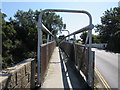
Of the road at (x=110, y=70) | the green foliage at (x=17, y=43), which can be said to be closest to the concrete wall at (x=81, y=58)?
the road at (x=110, y=70)


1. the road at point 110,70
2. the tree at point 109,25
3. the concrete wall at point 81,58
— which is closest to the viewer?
the concrete wall at point 81,58

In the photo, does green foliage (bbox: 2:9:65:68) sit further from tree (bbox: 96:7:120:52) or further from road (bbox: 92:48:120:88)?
tree (bbox: 96:7:120:52)

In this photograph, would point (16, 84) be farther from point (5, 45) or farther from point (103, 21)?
point (103, 21)

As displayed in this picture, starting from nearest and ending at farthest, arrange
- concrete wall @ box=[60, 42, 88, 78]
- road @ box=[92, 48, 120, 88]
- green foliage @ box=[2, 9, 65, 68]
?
1. concrete wall @ box=[60, 42, 88, 78]
2. road @ box=[92, 48, 120, 88]
3. green foliage @ box=[2, 9, 65, 68]

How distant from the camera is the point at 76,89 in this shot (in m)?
5.15

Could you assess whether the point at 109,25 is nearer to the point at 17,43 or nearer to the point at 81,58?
the point at 17,43

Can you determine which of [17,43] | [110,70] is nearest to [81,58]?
[110,70]

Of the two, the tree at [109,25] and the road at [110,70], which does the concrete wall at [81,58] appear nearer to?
the road at [110,70]

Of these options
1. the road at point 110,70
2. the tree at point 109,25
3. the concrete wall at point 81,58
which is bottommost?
the road at point 110,70

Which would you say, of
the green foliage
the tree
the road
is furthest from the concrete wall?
the tree

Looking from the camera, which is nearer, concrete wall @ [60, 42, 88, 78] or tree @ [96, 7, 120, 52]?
concrete wall @ [60, 42, 88, 78]

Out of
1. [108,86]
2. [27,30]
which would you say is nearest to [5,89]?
[108,86]

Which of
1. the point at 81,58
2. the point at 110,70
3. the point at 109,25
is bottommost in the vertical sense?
the point at 110,70

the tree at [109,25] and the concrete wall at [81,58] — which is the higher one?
the tree at [109,25]
